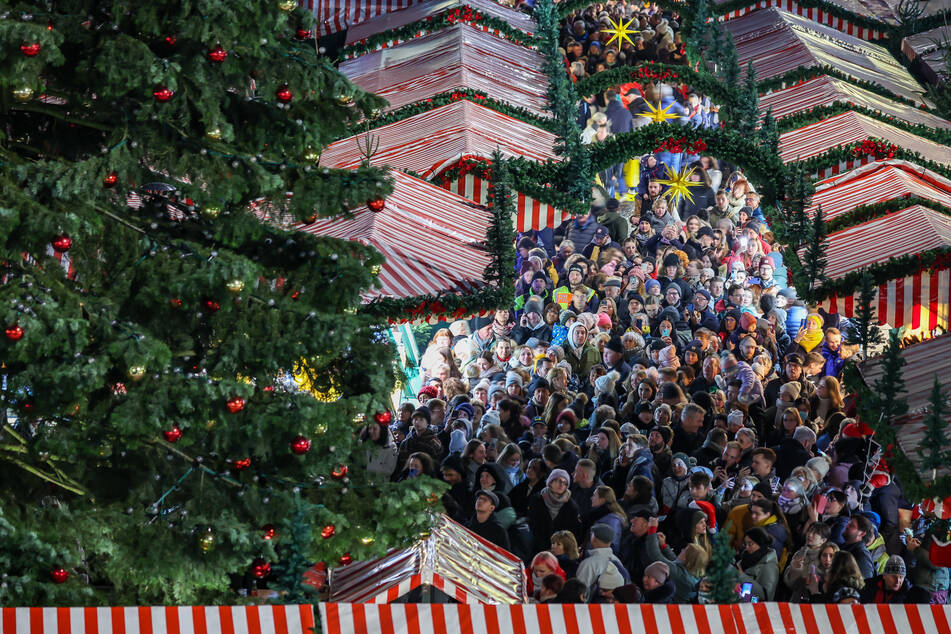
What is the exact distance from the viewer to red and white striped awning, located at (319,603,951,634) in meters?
8.53

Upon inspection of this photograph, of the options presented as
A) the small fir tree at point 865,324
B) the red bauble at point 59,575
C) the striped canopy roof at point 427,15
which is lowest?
the red bauble at point 59,575

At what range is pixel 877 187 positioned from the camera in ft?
67.9

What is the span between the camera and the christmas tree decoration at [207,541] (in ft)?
30.5

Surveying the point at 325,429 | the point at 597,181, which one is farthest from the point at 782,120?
the point at 325,429

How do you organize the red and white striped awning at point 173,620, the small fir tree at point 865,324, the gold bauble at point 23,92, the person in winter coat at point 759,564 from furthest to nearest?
1. the small fir tree at point 865,324
2. the person in winter coat at point 759,564
3. the gold bauble at point 23,92
4. the red and white striped awning at point 173,620

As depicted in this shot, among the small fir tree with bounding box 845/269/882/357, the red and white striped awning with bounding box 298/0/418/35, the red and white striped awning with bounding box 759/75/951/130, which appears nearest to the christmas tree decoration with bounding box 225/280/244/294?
the small fir tree with bounding box 845/269/882/357

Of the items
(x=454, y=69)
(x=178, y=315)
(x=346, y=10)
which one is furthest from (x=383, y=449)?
(x=346, y=10)

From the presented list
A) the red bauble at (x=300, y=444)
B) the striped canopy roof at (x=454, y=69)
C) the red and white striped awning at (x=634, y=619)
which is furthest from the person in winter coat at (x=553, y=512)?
the striped canopy roof at (x=454, y=69)

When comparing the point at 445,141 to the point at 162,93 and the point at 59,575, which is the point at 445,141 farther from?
the point at 59,575

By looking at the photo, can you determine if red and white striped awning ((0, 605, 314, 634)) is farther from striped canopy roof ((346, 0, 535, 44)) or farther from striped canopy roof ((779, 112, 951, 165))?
striped canopy roof ((346, 0, 535, 44))

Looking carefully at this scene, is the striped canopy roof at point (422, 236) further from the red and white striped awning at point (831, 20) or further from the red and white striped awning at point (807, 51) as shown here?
the red and white striped awning at point (831, 20)

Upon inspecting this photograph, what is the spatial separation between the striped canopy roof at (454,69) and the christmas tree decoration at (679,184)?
12.1 ft

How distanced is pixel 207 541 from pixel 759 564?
492 cm

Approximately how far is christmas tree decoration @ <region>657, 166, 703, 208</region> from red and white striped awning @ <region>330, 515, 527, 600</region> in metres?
10.4
